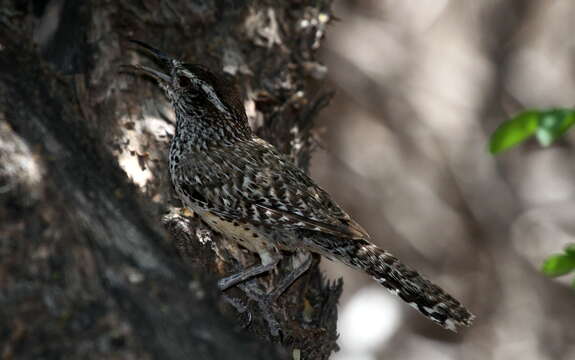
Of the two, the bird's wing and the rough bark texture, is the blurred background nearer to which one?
the bird's wing

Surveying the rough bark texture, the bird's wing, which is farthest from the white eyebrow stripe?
the rough bark texture

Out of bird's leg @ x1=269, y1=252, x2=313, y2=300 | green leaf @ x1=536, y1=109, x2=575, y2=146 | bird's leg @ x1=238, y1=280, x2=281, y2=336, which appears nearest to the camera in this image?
green leaf @ x1=536, y1=109, x2=575, y2=146

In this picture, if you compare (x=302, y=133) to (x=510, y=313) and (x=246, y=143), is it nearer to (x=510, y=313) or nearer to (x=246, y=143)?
(x=246, y=143)

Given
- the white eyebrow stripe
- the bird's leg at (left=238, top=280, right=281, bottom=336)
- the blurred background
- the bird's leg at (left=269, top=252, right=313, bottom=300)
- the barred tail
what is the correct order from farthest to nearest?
the blurred background, the white eyebrow stripe, the bird's leg at (left=269, top=252, right=313, bottom=300), the barred tail, the bird's leg at (left=238, top=280, right=281, bottom=336)

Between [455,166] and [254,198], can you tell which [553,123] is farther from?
[455,166]

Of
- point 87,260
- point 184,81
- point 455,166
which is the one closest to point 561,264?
point 87,260

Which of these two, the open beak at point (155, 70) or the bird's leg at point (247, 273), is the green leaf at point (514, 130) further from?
the open beak at point (155, 70)
